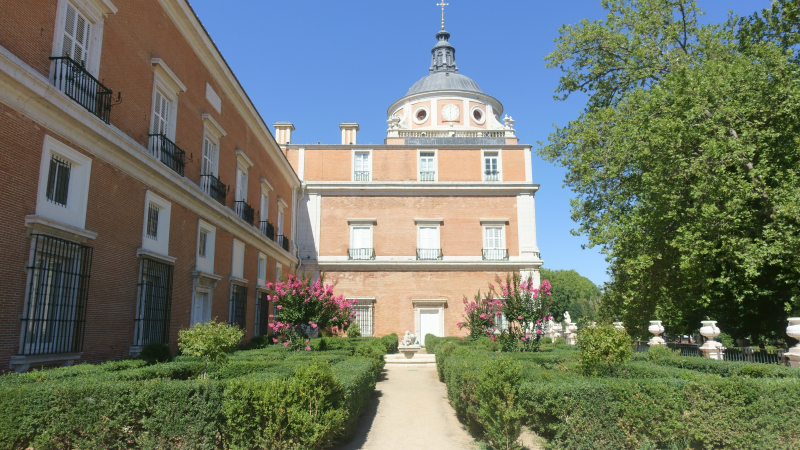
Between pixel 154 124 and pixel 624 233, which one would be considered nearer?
pixel 154 124

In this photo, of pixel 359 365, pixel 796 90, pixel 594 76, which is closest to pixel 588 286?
pixel 594 76

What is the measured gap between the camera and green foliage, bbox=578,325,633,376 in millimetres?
8992

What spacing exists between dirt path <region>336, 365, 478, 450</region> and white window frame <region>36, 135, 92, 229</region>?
6091 millimetres

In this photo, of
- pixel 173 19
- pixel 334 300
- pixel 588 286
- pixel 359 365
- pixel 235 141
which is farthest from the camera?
pixel 588 286

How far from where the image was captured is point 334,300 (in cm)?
1739

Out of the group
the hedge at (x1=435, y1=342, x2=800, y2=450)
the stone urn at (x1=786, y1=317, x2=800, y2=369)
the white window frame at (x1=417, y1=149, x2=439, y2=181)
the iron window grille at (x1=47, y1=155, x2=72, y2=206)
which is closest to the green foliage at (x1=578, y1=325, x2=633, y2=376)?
the hedge at (x1=435, y1=342, x2=800, y2=450)

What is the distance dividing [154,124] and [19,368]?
6.65m

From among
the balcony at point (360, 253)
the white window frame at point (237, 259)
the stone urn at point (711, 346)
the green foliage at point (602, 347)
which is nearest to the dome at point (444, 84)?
the balcony at point (360, 253)

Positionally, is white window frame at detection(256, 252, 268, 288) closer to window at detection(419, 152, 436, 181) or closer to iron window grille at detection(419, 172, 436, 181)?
iron window grille at detection(419, 172, 436, 181)

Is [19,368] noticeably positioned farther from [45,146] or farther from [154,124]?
[154,124]

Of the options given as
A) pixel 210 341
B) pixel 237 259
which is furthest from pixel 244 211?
pixel 210 341

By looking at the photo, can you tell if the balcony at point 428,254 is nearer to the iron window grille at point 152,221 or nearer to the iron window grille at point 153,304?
the iron window grille at point 153,304

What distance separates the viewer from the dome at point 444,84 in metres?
43.0

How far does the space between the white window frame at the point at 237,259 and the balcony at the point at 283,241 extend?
18.3 feet
